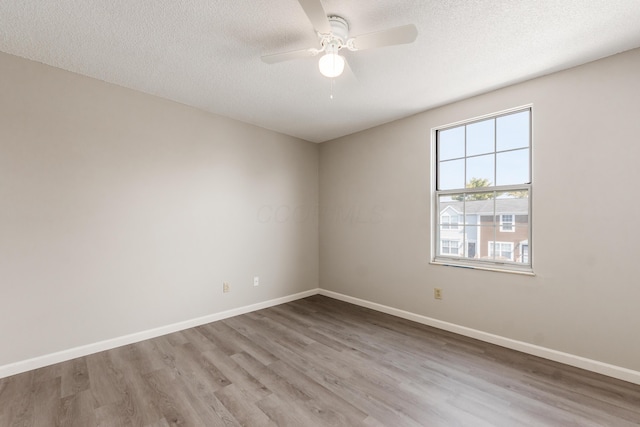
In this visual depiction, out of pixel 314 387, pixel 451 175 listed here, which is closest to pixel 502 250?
pixel 451 175

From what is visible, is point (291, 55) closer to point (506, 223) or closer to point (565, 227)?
point (506, 223)

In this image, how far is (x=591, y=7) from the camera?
66.8 inches

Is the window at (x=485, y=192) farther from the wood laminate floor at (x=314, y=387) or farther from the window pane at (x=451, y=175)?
the wood laminate floor at (x=314, y=387)

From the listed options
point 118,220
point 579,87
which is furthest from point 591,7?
point 118,220

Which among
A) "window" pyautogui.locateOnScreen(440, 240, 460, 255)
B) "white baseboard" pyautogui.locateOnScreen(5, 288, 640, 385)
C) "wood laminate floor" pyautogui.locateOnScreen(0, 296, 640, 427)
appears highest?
"window" pyautogui.locateOnScreen(440, 240, 460, 255)

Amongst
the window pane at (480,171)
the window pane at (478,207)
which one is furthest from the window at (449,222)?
the window pane at (480,171)

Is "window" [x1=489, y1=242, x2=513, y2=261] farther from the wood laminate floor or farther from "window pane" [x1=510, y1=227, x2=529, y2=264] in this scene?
the wood laminate floor

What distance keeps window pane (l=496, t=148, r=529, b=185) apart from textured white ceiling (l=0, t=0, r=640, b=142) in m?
0.69

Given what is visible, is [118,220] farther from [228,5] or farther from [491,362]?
[491,362]

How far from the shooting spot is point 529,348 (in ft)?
8.29

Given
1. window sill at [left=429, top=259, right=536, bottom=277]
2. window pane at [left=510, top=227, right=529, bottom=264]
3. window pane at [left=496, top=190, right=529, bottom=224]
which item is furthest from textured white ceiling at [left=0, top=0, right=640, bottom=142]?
window sill at [left=429, top=259, right=536, bottom=277]

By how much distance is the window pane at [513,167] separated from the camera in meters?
2.67

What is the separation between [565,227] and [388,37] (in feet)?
7.22

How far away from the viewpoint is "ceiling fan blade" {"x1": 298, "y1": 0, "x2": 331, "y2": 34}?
1428mm
